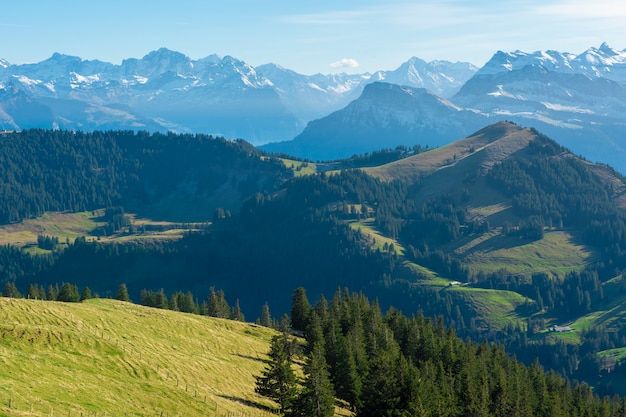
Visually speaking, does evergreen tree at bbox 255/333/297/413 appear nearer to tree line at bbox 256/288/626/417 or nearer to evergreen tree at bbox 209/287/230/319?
tree line at bbox 256/288/626/417

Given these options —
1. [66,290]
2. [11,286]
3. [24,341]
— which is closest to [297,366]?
[24,341]

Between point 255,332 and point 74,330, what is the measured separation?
5507cm

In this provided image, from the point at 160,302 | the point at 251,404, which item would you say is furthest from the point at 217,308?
the point at 251,404

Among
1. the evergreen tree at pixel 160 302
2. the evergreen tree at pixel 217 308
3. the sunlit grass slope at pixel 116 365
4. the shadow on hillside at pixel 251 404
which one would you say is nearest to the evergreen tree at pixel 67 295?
the evergreen tree at pixel 160 302

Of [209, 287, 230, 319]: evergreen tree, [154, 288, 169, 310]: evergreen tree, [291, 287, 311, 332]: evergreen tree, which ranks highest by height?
[291, 287, 311, 332]: evergreen tree

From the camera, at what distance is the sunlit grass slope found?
68.3m

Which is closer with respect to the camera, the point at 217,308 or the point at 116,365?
the point at 116,365

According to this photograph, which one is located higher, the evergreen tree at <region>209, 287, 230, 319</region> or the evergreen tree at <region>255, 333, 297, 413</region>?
the evergreen tree at <region>255, 333, 297, 413</region>

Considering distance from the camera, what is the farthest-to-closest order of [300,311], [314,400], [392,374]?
[300,311] → [392,374] → [314,400]

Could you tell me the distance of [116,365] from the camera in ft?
275

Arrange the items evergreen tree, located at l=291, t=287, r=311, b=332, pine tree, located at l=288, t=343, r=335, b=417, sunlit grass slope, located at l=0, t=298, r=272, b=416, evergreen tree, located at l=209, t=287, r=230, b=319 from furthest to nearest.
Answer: evergreen tree, located at l=209, t=287, r=230, b=319 → evergreen tree, located at l=291, t=287, r=311, b=332 → pine tree, located at l=288, t=343, r=335, b=417 → sunlit grass slope, located at l=0, t=298, r=272, b=416

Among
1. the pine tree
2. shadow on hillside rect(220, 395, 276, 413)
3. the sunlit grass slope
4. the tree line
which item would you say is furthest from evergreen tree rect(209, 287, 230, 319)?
the pine tree

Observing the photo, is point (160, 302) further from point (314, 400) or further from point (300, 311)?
point (314, 400)

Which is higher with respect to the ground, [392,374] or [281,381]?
[392,374]
